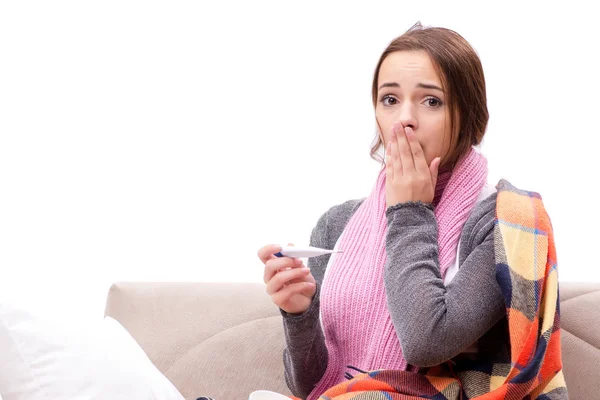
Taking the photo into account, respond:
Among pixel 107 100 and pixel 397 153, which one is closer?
pixel 397 153

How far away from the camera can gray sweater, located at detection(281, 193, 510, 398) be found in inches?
50.4

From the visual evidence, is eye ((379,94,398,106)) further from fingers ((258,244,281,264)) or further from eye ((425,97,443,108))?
fingers ((258,244,281,264))

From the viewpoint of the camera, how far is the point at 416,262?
52.5 inches

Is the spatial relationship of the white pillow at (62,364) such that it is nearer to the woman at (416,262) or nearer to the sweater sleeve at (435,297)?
the woman at (416,262)

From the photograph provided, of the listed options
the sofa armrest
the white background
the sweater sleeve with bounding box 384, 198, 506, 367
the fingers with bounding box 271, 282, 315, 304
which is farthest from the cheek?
the white background

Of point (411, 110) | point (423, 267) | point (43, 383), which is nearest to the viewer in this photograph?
point (43, 383)

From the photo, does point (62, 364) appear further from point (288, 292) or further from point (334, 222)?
point (334, 222)

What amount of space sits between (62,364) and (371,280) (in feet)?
1.89

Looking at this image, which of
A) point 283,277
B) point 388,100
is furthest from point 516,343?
point 388,100

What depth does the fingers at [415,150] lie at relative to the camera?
1417 mm

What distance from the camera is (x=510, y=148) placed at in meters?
2.12

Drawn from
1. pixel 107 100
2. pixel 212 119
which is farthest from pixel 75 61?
pixel 212 119

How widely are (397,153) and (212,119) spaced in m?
0.97

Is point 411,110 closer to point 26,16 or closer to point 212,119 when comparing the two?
point 212,119
